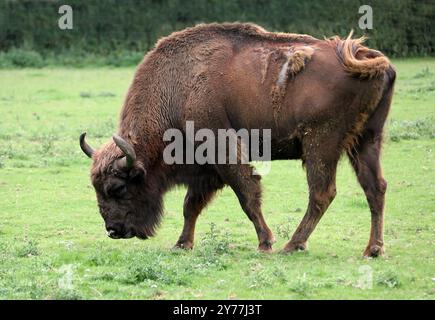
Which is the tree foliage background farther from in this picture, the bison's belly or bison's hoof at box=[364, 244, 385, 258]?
bison's hoof at box=[364, 244, 385, 258]

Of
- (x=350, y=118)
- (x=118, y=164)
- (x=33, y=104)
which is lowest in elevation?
(x=33, y=104)

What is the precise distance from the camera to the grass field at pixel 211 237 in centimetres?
751

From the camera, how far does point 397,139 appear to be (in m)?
15.8

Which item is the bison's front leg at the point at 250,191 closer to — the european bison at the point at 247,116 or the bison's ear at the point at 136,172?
the european bison at the point at 247,116

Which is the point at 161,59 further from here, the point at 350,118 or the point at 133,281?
the point at 133,281

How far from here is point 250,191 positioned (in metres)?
9.19

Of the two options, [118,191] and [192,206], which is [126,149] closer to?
[118,191]

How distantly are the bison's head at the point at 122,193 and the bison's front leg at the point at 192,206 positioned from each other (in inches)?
15.0

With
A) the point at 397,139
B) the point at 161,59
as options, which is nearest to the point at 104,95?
the point at 397,139

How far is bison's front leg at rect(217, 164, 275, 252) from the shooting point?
30.0 feet

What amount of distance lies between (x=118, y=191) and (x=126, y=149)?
56cm

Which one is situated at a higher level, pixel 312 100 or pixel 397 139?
pixel 312 100

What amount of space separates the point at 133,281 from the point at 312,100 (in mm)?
2539

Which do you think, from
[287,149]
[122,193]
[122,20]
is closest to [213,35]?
[287,149]
